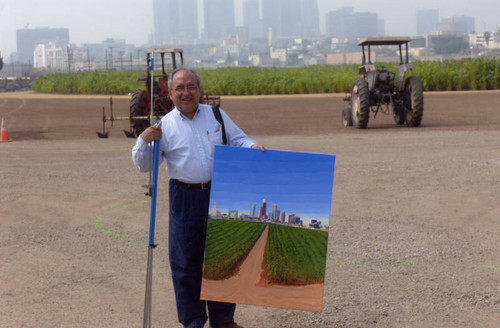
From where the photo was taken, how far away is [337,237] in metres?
8.69

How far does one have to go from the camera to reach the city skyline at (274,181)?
493 cm

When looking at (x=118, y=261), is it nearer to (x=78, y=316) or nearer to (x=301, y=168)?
(x=78, y=316)

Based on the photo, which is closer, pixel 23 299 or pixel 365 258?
pixel 23 299

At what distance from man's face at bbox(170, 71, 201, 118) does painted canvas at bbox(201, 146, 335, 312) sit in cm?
36

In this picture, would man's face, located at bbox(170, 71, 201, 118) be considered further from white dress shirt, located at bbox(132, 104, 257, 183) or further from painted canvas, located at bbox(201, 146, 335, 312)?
painted canvas, located at bbox(201, 146, 335, 312)

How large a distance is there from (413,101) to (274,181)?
639 inches

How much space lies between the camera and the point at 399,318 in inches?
233

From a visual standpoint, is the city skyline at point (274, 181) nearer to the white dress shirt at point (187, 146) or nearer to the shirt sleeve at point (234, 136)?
the white dress shirt at point (187, 146)

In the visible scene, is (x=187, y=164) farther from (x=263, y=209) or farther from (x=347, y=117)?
(x=347, y=117)

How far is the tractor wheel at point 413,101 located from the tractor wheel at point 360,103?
1218 mm

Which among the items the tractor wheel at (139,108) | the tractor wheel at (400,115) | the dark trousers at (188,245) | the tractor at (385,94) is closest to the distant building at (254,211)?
the dark trousers at (188,245)

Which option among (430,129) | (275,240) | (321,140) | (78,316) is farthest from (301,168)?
(430,129)

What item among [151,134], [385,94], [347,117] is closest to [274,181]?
[151,134]

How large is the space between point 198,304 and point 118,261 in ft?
8.60
